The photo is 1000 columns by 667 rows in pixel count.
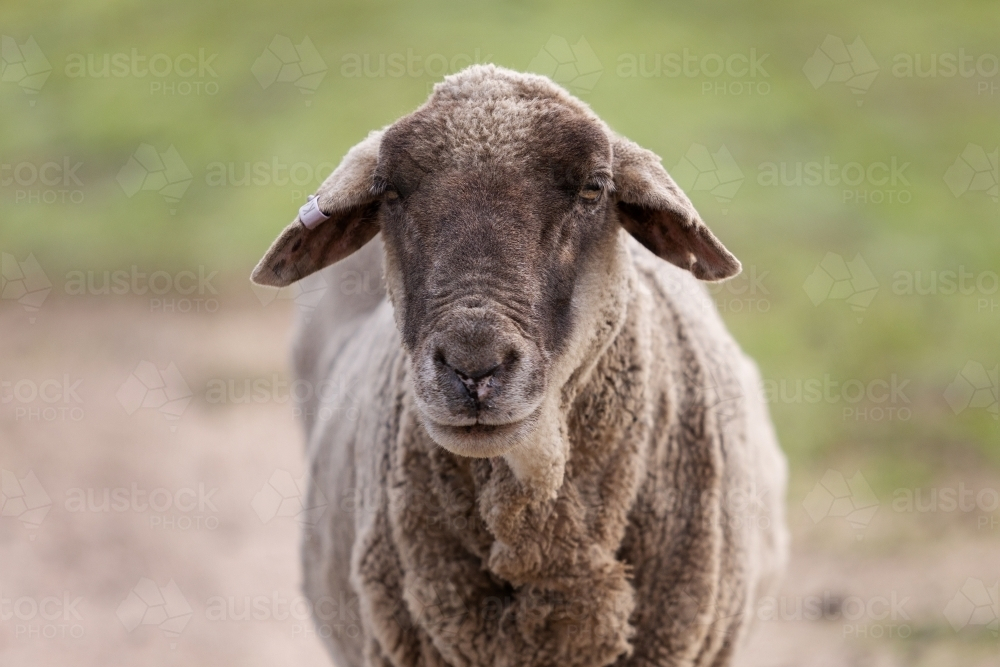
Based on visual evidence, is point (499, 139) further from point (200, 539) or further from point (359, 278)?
point (200, 539)

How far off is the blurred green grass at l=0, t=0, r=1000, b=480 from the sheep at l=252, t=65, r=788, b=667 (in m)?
5.49

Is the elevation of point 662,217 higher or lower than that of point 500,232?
lower

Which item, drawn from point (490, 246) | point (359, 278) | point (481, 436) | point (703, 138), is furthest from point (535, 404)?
point (703, 138)

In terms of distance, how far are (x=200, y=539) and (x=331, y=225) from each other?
18.4 ft

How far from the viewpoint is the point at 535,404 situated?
3.48m

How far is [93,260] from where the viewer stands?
567 inches

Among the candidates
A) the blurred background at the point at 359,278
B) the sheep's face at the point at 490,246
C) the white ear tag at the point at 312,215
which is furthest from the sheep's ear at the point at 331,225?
the blurred background at the point at 359,278

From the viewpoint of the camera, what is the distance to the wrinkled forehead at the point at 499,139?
3.65m

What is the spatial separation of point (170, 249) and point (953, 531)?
10026mm

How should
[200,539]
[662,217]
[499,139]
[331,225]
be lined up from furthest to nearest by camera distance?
1. [200,539]
2. [331,225]
3. [662,217]
4. [499,139]

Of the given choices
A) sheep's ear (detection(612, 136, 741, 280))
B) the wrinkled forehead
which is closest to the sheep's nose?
the wrinkled forehead

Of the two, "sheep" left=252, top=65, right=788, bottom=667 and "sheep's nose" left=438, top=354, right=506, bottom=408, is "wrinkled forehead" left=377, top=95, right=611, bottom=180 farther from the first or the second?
"sheep's nose" left=438, top=354, right=506, bottom=408

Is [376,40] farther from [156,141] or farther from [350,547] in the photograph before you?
[350,547]

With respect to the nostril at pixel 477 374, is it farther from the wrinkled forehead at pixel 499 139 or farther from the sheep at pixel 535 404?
the wrinkled forehead at pixel 499 139
